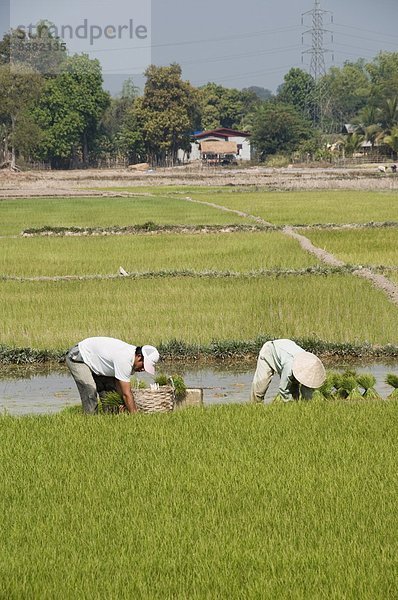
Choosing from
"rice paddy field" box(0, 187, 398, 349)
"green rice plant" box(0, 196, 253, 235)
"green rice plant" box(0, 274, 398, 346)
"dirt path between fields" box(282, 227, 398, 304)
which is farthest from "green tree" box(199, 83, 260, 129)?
"green rice plant" box(0, 274, 398, 346)

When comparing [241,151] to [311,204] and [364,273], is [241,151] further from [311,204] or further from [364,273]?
[364,273]

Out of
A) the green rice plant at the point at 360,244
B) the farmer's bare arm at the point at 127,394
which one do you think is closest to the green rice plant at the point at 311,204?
the green rice plant at the point at 360,244

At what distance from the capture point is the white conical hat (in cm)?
693

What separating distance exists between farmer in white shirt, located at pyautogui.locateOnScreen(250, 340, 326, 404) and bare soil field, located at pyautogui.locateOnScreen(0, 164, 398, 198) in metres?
33.1

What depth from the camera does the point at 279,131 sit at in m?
Answer: 68.8

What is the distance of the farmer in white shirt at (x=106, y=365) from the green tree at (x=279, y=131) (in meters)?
62.0

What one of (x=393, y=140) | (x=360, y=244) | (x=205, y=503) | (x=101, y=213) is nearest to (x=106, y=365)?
(x=205, y=503)

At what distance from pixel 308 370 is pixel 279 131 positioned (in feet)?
207

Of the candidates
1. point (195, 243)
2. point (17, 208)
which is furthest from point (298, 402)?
point (17, 208)

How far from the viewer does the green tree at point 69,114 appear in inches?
2522

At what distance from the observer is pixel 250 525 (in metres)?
4.88

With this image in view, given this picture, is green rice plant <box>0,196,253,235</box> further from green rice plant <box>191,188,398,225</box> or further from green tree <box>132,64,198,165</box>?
green tree <box>132,64,198,165</box>

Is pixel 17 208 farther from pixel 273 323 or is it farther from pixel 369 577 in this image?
pixel 369 577

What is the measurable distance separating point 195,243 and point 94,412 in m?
12.6
